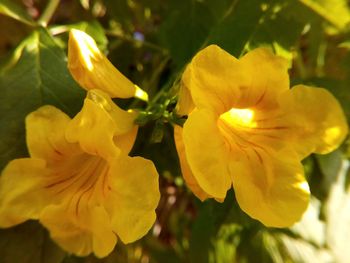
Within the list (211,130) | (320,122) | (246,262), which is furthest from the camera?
(246,262)

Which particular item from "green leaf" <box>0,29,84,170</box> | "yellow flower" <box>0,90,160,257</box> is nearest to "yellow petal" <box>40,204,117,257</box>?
"yellow flower" <box>0,90,160,257</box>

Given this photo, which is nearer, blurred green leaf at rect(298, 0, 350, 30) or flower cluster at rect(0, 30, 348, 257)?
flower cluster at rect(0, 30, 348, 257)

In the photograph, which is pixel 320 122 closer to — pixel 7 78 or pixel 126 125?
pixel 126 125

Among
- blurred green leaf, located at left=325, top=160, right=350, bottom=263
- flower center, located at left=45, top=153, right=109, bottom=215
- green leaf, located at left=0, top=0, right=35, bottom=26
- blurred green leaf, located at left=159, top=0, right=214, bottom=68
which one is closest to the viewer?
flower center, located at left=45, top=153, right=109, bottom=215

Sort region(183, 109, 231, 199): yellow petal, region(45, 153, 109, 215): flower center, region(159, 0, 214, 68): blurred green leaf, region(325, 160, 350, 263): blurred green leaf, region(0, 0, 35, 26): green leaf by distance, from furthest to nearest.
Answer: region(325, 160, 350, 263): blurred green leaf, region(159, 0, 214, 68): blurred green leaf, region(0, 0, 35, 26): green leaf, region(45, 153, 109, 215): flower center, region(183, 109, 231, 199): yellow petal

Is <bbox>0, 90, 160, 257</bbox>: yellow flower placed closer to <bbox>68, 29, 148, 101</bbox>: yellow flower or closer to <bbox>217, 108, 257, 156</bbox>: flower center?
<bbox>68, 29, 148, 101</bbox>: yellow flower

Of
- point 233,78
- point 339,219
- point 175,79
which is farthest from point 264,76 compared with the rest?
point 339,219

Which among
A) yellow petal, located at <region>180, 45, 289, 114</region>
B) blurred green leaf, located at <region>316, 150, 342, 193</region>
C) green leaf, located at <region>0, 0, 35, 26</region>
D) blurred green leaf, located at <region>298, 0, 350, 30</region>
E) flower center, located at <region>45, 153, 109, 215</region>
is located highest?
blurred green leaf, located at <region>298, 0, 350, 30</region>

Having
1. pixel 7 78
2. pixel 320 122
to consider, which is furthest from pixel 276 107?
pixel 7 78

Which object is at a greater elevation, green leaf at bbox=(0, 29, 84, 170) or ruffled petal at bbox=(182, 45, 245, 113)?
ruffled petal at bbox=(182, 45, 245, 113)
